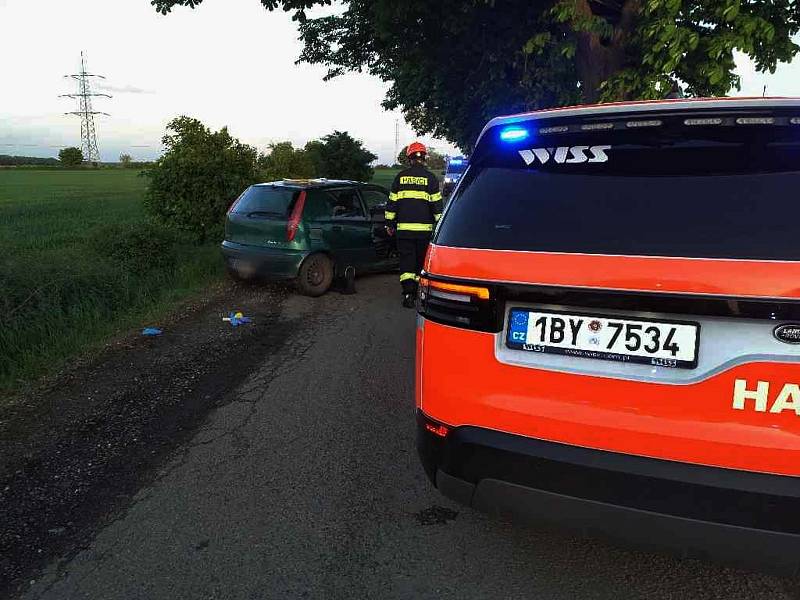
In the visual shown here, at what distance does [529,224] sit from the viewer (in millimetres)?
2123

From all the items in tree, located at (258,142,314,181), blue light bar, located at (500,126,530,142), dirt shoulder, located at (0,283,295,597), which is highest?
tree, located at (258,142,314,181)

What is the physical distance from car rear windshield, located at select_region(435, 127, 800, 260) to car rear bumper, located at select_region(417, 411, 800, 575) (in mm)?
673

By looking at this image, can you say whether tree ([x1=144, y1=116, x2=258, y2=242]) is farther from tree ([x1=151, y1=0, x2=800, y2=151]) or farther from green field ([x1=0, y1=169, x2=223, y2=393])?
tree ([x1=151, y1=0, x2=800, y2=151])

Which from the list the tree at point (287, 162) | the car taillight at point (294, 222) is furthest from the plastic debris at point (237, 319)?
the tree at point (287, 162)

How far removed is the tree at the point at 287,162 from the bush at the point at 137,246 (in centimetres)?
1028

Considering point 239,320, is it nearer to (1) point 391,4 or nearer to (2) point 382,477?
(2) point 382,477


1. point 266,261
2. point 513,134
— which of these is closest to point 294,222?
point 266,261

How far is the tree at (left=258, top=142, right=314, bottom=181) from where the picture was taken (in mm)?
19266

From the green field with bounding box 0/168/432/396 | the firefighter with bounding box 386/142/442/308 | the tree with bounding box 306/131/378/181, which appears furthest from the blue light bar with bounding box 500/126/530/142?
the tree with bounding box 306/131/378/181

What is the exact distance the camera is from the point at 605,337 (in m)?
1.96

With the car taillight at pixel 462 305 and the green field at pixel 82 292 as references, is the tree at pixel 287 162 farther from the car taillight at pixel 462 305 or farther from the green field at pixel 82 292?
the car taillight at pixel 462 305

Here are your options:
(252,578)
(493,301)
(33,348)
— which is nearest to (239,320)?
(33,348)

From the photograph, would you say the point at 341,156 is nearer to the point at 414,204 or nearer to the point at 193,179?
the point at 193,179

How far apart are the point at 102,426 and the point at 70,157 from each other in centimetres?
11180
